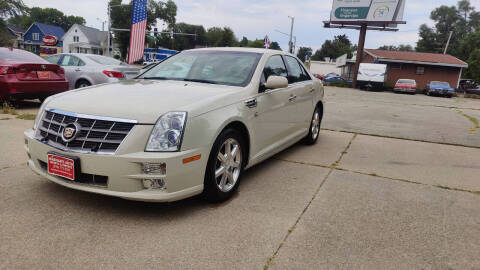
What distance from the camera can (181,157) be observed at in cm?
278

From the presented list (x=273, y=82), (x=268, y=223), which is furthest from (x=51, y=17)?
(x=268, y=223)

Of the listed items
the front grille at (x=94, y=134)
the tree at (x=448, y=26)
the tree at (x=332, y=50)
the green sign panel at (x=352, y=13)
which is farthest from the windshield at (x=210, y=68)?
the tree at (x=332, y=50)

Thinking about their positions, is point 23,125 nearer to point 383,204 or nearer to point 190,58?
point 190,58

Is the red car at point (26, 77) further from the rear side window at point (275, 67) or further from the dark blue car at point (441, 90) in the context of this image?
the dark blue car at point (441, 90)

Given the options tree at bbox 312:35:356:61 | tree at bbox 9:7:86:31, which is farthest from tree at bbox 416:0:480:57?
tree at bbox 9:7:86:31

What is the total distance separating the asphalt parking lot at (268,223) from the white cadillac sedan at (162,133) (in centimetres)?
27

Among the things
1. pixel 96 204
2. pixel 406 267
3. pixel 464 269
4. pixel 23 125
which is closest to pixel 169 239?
pixel 96 204

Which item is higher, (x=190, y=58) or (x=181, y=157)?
(x=190, y=58)

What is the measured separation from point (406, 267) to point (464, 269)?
406 mm

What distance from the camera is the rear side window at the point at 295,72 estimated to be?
16.3 feet

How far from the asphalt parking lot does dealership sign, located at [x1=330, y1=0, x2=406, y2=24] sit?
103ft

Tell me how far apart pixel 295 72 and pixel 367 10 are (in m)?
31.5

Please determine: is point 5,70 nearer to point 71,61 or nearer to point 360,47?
point 71,61

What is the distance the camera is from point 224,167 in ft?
10.9
